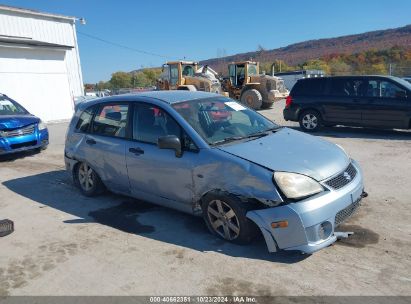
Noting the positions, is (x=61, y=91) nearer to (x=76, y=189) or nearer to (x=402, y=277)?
(x=76, y=189)

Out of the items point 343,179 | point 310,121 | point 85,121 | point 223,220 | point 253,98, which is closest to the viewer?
point 343,179

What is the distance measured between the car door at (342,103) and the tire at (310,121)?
290 millimetres

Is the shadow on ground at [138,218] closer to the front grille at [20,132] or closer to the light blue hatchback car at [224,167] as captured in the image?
the light blue hatchback car at [224,167]

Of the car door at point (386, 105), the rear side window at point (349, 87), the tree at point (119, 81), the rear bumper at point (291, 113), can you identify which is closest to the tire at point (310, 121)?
the rear bumper at point (291, 113)

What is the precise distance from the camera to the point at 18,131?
9.07 metres

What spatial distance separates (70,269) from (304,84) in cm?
997

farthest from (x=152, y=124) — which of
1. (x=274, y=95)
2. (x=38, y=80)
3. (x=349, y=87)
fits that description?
(x=274, y=95)

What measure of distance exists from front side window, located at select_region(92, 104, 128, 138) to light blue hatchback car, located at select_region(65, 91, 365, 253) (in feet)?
0.05

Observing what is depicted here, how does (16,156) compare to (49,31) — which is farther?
(49,31)

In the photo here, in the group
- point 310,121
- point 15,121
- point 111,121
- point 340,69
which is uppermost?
point 340,69

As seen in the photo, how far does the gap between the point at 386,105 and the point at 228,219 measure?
26.4 feet

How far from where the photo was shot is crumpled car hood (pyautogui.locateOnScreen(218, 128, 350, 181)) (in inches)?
147

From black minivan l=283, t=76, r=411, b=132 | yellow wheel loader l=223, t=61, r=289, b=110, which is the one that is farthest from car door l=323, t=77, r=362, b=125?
yellow wheel loader l=223, t=61, r=289, b=110

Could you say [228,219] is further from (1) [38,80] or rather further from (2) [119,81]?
(2) [119,81]
